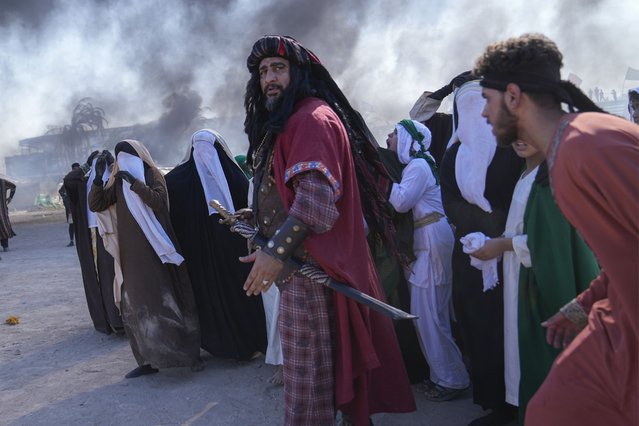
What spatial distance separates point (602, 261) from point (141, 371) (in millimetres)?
4057

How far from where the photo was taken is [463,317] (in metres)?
3.45

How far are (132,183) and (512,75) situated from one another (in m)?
3.40

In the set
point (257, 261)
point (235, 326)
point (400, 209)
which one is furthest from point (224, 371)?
point (257, 261)

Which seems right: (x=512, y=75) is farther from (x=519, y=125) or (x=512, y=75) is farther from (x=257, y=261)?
(x=257, y=261)

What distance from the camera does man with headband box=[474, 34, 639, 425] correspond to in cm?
140

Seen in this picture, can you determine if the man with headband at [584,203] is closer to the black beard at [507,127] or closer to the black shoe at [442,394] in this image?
the black beard at [507,127]

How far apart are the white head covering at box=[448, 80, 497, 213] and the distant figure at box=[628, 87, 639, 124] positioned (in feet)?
6.01

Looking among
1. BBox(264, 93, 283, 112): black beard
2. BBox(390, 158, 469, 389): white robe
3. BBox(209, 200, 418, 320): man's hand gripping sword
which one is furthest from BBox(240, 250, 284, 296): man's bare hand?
BBox(390, 158, 469, 389): white robe

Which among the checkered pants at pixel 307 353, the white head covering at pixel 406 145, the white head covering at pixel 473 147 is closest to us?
the checkered pants at pixel 307 353

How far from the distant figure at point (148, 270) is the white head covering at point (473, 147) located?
241 centimetres

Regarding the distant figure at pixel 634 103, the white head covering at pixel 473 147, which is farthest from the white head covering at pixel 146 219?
the distant figure at pixel 634 103

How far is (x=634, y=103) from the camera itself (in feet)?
14.3

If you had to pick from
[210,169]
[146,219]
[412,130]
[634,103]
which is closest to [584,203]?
[412,130]

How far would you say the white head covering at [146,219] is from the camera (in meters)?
4.54
